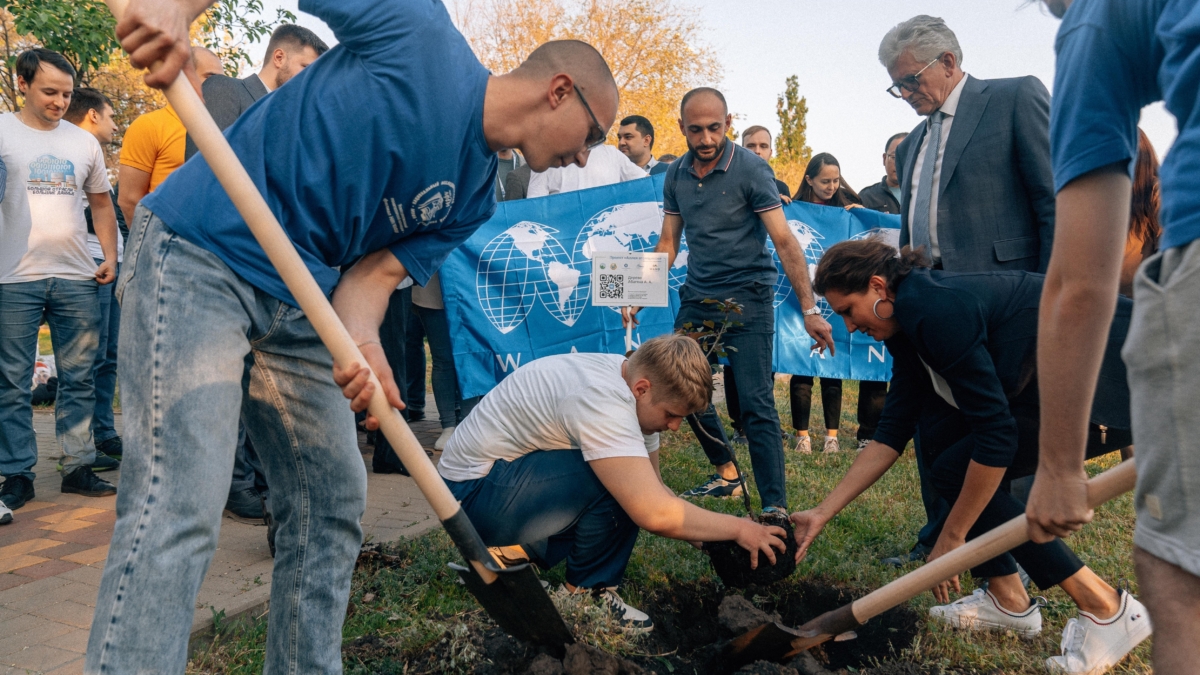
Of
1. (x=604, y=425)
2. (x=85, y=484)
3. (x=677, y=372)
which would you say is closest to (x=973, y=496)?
(x=677, y=372)

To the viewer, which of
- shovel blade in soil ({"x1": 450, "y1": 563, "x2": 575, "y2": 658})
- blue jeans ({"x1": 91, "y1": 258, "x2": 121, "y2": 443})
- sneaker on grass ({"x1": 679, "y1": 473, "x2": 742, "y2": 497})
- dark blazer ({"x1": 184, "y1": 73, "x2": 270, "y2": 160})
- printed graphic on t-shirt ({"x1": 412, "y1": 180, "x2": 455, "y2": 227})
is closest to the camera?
printed graphic on t-shirt ({"x1": 412, "y1": 180, "x2": 455, "y2": 227})

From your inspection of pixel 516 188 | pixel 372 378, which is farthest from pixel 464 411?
pixel 372 378

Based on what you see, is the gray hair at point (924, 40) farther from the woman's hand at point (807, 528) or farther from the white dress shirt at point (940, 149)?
the woman's hand at point (807, 528)

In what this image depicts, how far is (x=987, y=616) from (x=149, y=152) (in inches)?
166

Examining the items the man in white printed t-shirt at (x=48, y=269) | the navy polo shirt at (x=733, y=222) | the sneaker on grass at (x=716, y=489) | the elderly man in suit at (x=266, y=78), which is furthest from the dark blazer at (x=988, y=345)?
the man in white printed t-shirt at (x=48, y=269)

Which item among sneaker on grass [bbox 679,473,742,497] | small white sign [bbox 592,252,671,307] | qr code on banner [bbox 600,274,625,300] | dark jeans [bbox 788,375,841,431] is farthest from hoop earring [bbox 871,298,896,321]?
dark jeans [bbox 788,375,841,431]

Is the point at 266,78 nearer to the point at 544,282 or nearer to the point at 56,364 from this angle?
the point at 56,364

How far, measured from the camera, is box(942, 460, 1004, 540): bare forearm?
285 centimetres

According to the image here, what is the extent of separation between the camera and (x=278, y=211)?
203 centimetres

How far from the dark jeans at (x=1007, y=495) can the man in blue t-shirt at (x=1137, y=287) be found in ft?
4.97

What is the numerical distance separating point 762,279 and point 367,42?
10.4 ft

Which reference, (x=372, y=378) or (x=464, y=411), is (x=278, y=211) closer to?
(x=372, y=378)

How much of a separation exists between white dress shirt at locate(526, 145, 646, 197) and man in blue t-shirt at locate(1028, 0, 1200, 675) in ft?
17.8

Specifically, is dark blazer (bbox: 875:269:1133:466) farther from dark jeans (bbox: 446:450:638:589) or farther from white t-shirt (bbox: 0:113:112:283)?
white t-shirt (bbox: 0:113:112:283)
